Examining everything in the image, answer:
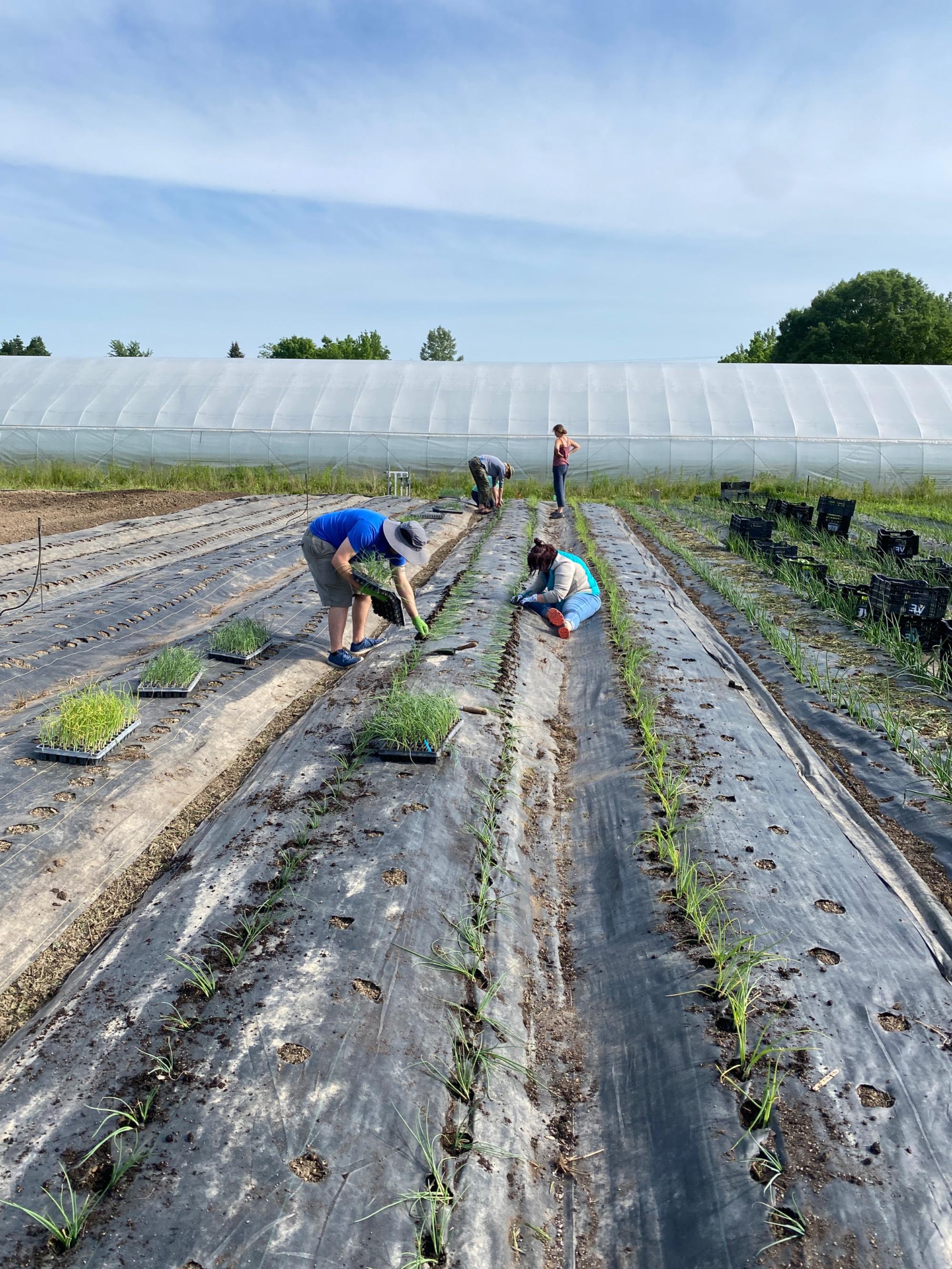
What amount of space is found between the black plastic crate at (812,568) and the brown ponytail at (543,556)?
2.54 m

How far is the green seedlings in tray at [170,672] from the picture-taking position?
437cm

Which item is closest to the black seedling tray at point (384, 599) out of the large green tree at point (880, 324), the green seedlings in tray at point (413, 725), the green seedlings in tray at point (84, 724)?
the green seedlings in tray at point (413, 725)

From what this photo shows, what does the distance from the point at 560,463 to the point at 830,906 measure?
9.89 metres

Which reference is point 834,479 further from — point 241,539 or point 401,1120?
point 401,1120

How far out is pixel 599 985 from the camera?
8.52 feet

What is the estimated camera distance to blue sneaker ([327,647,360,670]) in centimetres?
529

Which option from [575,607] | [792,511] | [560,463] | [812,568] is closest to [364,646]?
[575,607]

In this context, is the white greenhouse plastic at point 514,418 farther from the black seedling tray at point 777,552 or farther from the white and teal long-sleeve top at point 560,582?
the white and teal long-sleeve top at point 560,582

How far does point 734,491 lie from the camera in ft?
49.0

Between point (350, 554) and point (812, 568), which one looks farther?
point (812, 568)

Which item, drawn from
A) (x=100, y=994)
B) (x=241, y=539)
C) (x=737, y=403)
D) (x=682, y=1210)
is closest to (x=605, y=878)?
(x=682, y=1210)

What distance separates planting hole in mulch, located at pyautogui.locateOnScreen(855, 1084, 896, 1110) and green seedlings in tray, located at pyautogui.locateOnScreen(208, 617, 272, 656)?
151 inches

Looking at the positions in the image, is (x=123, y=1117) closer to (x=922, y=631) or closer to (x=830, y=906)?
(x=830, y=906)

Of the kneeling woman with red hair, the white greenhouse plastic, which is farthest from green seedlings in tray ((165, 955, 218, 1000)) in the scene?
the white greenhouse plastic
